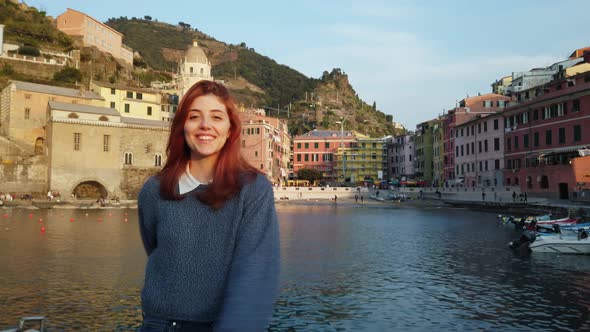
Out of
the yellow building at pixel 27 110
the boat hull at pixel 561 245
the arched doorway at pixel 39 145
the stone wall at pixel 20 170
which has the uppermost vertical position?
the yellow building at pixel 27 110

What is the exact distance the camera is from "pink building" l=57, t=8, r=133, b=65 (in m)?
86.6

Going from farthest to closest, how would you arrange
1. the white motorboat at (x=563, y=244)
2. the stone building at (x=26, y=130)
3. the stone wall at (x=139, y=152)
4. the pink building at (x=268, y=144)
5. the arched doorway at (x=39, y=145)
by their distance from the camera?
the pink building at (x=268, y=144), the arched doorway at (x=39, y=145), the stone wall at (x=139, y=152), the stone building at (x=26, y=130), the white motorboat at (x=563, y=244)

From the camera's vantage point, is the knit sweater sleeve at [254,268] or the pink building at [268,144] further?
the pink building at [268,144]

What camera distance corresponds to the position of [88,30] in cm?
8788

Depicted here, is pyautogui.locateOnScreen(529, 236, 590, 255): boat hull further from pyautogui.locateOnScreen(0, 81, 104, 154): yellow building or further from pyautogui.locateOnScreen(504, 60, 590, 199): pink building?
pyautogui.locateOnScreen(0, 81, 104, 154): yellow building

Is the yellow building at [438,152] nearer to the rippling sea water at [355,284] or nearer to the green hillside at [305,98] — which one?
the green hillside at [305,98]

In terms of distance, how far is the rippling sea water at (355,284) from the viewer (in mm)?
10766

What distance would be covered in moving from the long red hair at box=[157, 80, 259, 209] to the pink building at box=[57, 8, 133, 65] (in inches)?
3665

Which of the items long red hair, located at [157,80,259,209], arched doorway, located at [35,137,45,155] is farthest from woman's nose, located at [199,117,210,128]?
arched doorway, located at [35,137,45,155]

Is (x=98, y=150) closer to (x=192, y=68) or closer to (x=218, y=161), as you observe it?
(x=192, y=68)

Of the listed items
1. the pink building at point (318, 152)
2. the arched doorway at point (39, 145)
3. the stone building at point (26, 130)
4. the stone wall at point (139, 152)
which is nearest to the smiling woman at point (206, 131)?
→ the stone building at point (26, 130)

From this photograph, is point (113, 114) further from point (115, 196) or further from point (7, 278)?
point (7, 278)

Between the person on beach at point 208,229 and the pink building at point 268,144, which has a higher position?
the pink building at point 268,144

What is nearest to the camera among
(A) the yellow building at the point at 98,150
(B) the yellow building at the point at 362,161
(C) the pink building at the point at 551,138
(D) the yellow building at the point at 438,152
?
(C) the pink building at the point at 551,138
